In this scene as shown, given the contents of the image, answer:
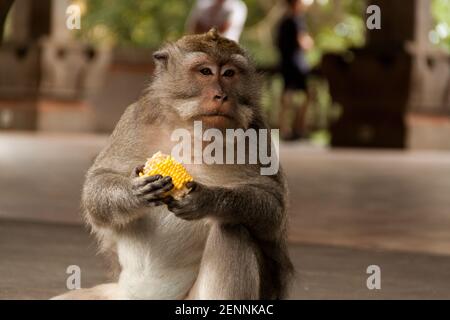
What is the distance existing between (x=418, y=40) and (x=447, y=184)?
275 inches

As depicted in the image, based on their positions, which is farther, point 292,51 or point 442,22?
point 442,22

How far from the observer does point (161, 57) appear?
15.4ft

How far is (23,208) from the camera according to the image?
990 cm

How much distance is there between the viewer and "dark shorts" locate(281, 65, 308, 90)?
821 inches

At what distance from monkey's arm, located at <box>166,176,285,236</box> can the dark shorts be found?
16.3m

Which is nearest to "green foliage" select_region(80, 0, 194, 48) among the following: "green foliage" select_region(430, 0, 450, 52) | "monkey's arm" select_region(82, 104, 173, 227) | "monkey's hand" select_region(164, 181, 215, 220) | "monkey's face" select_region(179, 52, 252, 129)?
"green foliage" select_region(430, 0, 450, 52)

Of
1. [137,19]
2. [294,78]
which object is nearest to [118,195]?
[294,78]

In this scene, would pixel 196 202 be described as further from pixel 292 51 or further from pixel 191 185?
pixel 292 51

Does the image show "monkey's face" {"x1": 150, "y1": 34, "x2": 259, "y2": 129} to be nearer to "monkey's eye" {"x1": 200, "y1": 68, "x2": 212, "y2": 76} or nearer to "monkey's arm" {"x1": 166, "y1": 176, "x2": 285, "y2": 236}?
"monkey's eye" {"x1": 200, "y1": 68, "x2": 212, "y2": 76}

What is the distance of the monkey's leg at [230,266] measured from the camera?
4.31 metres

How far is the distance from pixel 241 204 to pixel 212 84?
1.35 feet

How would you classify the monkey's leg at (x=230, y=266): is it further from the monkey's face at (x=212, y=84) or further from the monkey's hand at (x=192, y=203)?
the monkey's face at (x=212, y=84)

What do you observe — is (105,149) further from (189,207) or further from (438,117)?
(438,117)

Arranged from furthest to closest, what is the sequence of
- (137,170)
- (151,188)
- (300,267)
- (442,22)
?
(442,22) < (300,267) < (137,170) < (151,188)
